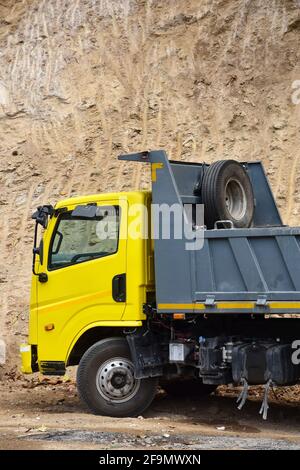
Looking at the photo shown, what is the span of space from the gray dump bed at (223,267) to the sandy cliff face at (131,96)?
6290 mm

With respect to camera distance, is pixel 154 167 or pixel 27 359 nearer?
pixel 154 167

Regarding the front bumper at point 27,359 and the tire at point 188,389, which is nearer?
the front bumper at point 27,359

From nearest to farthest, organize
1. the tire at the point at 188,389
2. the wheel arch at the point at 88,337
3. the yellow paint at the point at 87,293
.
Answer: the yellow paint at the point at 87,293 → the wheel arch at the point at 88,337 → the tire at the point at 188,389

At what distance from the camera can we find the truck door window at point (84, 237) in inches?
396

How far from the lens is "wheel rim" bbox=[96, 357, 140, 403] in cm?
997

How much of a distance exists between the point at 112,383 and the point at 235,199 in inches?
108

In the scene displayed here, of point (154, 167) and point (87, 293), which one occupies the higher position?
point (154, 167)

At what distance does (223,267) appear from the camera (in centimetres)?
932

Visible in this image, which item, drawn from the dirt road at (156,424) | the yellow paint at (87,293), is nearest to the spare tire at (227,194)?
the yellow paint at (87,293)

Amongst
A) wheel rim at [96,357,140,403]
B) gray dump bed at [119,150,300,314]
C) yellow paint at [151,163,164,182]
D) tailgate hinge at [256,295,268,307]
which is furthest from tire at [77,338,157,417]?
yellow paint at [151,163,164,182]

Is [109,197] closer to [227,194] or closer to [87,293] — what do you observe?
[87,293]

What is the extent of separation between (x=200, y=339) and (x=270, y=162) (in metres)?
7.72

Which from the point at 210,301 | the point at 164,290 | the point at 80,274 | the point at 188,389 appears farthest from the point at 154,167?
the point at 188,389

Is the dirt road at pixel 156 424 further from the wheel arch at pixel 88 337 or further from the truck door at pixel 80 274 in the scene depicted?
the truck door at pixel 80 274
